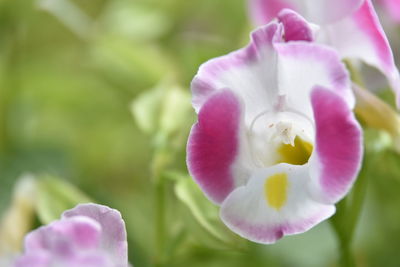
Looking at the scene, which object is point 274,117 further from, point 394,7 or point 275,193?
point 394,7

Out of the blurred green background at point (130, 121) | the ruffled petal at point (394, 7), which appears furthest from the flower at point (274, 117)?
the ruffled petal at point (394, 7)

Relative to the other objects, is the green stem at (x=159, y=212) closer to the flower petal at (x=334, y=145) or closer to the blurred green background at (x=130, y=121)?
the blurred green background at (x=130, y=121)

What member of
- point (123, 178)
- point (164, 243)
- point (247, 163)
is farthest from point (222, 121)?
point (123, 178)

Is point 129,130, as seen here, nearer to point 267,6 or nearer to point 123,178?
point 123,178

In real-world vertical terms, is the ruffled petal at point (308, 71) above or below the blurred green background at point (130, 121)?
above

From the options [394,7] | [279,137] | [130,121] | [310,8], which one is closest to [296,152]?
[279,137]

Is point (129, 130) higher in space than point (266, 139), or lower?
lower

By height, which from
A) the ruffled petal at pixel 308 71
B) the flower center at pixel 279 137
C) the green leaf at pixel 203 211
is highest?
the ruffled petal at pixel 308 71
